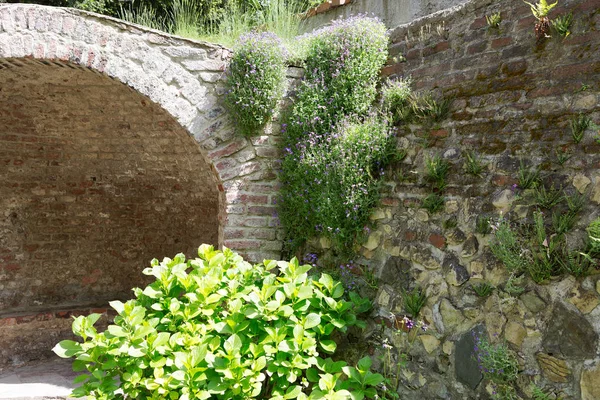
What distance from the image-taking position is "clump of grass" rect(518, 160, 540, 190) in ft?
8.48

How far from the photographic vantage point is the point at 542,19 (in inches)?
104

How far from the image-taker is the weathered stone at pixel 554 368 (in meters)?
2.36

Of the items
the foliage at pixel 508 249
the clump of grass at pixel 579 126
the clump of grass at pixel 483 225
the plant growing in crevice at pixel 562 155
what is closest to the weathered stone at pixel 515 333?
the foliage at pixel 508 249

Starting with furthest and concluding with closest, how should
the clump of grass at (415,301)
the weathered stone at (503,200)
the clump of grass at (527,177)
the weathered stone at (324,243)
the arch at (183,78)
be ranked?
the weathered stone at (324,243) < the arch at (183,78) < the clump of grass at (415,301) < the weathered stone at (503,200) < the clump of grass at (527,177)

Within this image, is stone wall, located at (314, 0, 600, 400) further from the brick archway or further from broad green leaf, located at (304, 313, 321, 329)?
the brick archway

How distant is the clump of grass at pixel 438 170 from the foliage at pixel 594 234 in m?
0.92

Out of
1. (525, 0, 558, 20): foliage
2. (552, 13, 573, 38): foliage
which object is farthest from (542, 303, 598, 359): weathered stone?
(525, 0, 558, 20): foliage

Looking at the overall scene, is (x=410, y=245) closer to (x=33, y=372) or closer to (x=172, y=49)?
(x=172, y=49)

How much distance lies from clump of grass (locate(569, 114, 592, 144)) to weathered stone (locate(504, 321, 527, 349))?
3.09 feet

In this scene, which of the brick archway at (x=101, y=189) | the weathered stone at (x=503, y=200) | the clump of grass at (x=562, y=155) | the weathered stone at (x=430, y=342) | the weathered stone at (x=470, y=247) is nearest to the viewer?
the clump of grass at (x=562, y=155)

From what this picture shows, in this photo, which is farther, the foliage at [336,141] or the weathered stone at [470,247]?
the foliage at [336,141]

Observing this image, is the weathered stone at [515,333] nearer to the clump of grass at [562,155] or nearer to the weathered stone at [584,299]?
the weathered stone at [584,299]

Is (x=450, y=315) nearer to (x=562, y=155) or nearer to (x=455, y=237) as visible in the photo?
(x=455, y=237)

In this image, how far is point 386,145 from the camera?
11.4 ft
